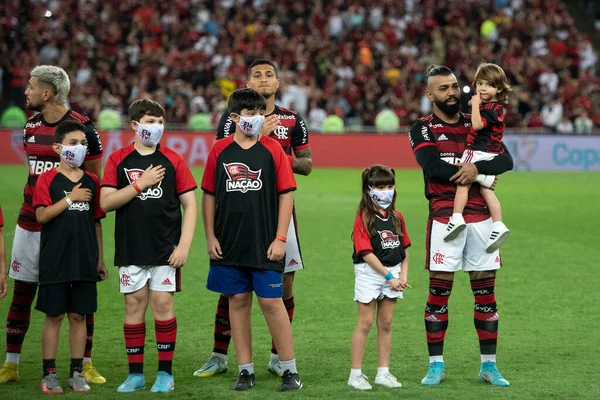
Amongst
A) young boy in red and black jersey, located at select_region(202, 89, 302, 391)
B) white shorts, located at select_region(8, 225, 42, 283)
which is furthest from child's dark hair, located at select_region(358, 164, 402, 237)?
white shorts, located at select_region(8, 225, 42, 283)

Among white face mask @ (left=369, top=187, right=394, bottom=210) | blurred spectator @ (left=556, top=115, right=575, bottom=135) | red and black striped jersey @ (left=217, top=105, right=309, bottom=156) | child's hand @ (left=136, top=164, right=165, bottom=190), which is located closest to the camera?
child's hand @ (left=136, top=164, right=165, bottom=190)

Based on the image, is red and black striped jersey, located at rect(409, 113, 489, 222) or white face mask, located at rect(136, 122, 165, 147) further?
red and black striped jersey, located at rect(409, 113, 489, 222)

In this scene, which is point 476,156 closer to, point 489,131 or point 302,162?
point 489,131

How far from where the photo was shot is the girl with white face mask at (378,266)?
6934 mm

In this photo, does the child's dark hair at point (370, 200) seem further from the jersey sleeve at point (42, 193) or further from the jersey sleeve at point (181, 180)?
the jersey sleeve at point (42, 193)

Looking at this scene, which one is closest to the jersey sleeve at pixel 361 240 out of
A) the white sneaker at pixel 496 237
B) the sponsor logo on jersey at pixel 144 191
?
the white sneaker at pixel 496 237

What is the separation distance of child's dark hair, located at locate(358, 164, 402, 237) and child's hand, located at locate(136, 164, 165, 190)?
4.70 feet

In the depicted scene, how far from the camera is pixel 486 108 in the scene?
7172mm

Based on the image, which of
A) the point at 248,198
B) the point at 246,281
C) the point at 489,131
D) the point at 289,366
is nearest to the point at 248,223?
the point at 248,198

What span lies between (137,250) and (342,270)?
574 centimetres

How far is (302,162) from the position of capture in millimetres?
7723

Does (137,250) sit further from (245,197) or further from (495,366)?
(495,366)

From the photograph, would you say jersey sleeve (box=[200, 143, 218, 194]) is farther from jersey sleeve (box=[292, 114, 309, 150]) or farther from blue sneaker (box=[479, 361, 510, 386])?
blue sneaker (box=[479, 361, 510, 386])

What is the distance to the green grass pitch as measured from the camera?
6.98 metres
